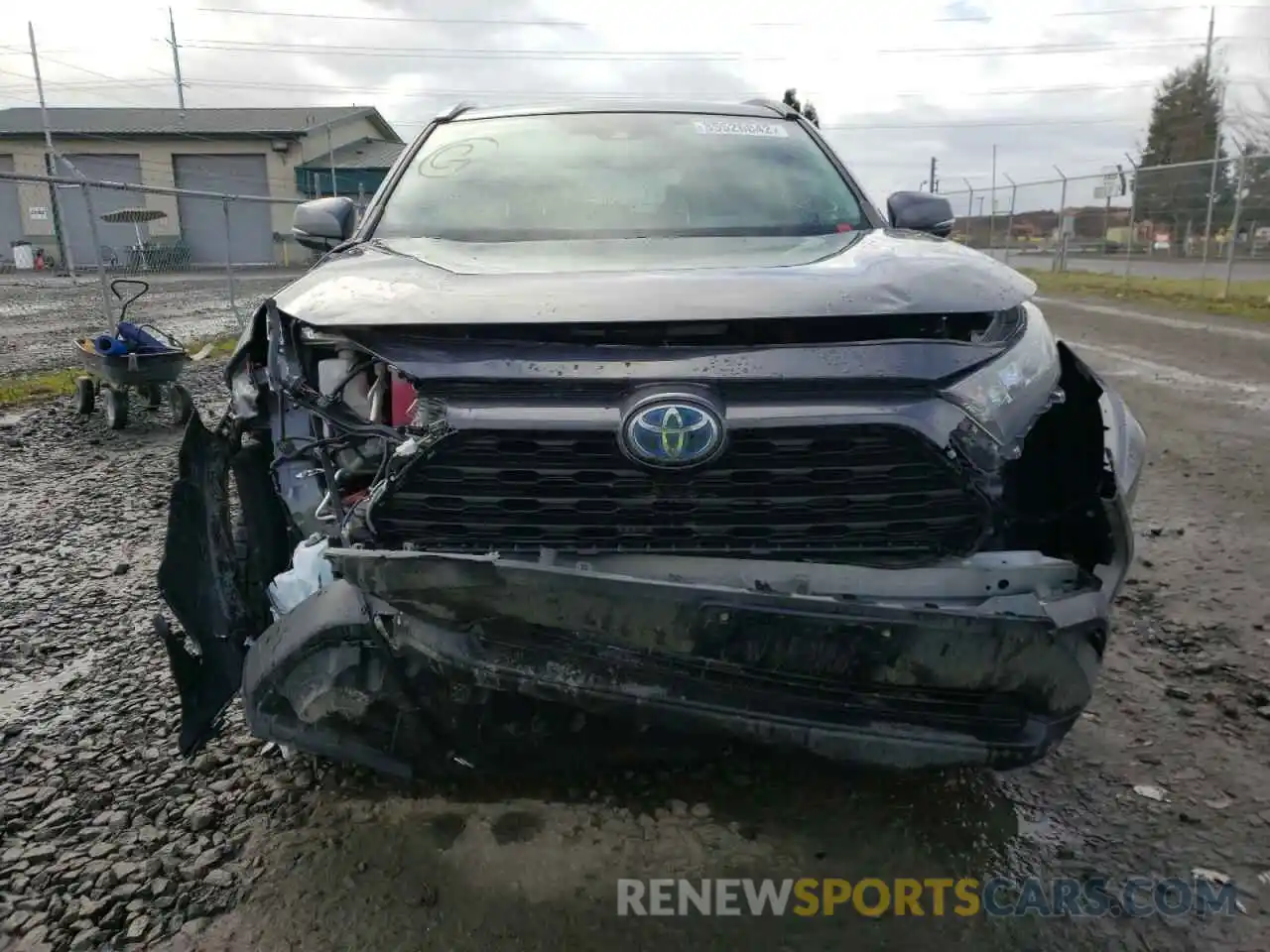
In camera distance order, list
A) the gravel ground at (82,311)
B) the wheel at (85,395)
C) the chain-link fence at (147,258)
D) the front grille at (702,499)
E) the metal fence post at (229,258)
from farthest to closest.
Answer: the chain-link fence at (147,258) < the metal fence post at (229,258) < the gravel ground at (82,311) < the wheel at (85,395) < the front grille at (702,499)

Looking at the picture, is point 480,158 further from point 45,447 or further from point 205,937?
point 45,447

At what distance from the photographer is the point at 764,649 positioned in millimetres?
1925

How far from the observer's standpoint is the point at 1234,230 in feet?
53.9

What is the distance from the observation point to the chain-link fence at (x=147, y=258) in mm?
16078

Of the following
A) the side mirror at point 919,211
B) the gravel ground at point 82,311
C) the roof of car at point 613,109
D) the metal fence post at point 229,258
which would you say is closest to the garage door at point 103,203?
the gravel ground at point 82,311

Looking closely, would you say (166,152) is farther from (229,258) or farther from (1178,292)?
(1178,292)

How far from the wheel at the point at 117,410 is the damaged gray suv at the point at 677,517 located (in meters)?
5.60

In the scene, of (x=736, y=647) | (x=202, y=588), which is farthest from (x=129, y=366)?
(x=736, y=647)

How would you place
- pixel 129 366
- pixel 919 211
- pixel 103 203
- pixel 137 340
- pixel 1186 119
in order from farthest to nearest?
pixel 1186 119, pixel 103 203, pixel 137 340, pixel 129 366, pixel 919 211

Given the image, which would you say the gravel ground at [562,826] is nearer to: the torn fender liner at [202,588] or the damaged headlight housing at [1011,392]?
the torn fender liner at [202,588]

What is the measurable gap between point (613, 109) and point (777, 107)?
789mm

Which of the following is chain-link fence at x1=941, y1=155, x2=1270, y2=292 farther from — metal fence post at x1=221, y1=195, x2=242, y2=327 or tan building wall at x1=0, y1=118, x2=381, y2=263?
tan building wall at x1=0, y1=118, x2=381, y2=263

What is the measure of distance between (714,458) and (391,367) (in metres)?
0.73

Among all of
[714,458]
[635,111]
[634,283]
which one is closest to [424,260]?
[634,283]
